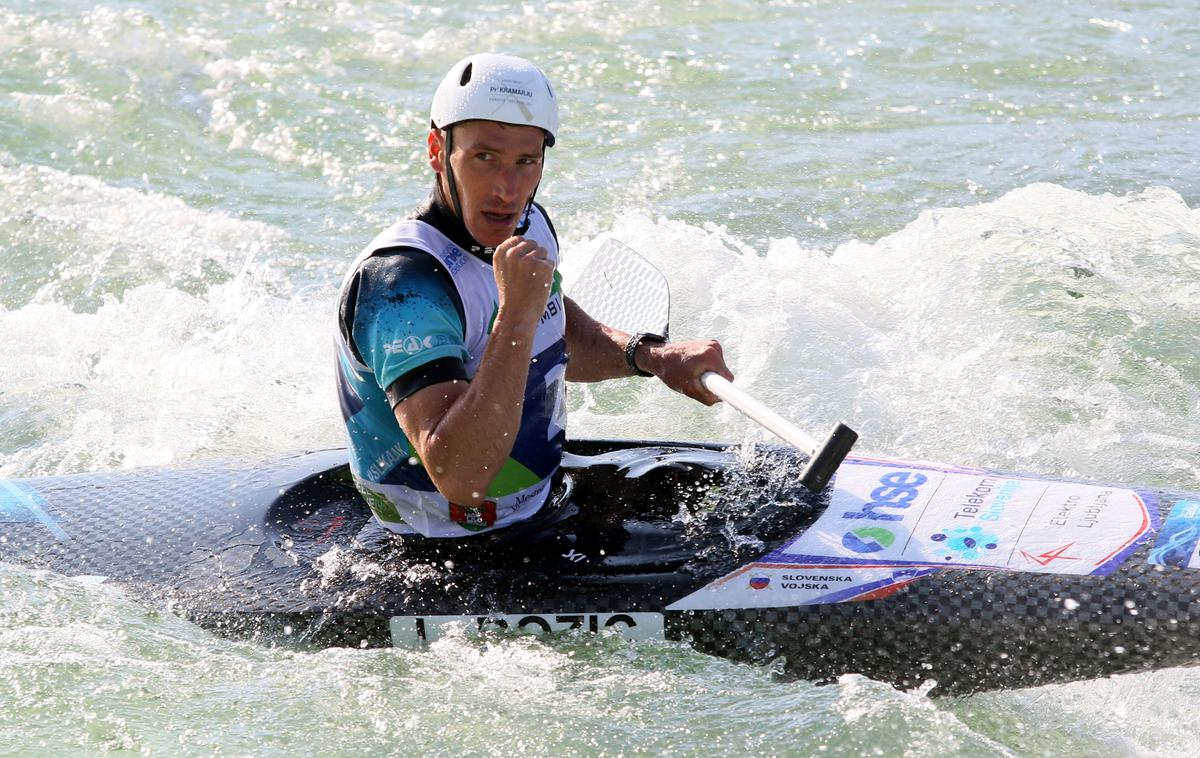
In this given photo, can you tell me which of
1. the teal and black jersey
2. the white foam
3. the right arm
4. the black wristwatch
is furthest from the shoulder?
A: the white foam

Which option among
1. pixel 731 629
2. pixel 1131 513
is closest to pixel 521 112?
pixel 731 629

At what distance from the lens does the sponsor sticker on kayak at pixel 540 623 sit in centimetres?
304

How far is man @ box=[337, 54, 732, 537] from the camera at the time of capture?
2670mm

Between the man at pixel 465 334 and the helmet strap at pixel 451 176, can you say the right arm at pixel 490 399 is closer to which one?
the man at pixel 465 334

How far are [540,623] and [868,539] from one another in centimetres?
79

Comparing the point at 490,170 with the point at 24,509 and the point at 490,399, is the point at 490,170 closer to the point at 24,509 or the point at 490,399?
the point at 490,399

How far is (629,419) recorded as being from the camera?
5344 millimetres

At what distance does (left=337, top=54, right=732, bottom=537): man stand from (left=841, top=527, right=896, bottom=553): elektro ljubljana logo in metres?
0.73

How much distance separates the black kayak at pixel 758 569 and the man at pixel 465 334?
0.17 meters

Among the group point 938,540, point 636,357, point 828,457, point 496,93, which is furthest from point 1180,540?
point 496,93

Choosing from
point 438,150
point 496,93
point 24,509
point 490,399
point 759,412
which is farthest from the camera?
point 24,509

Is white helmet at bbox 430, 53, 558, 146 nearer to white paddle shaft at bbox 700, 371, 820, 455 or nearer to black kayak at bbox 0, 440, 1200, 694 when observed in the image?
white paddle shaft at bbox 700, 371, 820, 455

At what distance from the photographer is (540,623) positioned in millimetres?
3064

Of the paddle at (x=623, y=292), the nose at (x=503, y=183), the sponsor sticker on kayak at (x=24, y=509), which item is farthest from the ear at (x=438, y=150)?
the sponsor sticker on kayak at (x=24, y=509)
